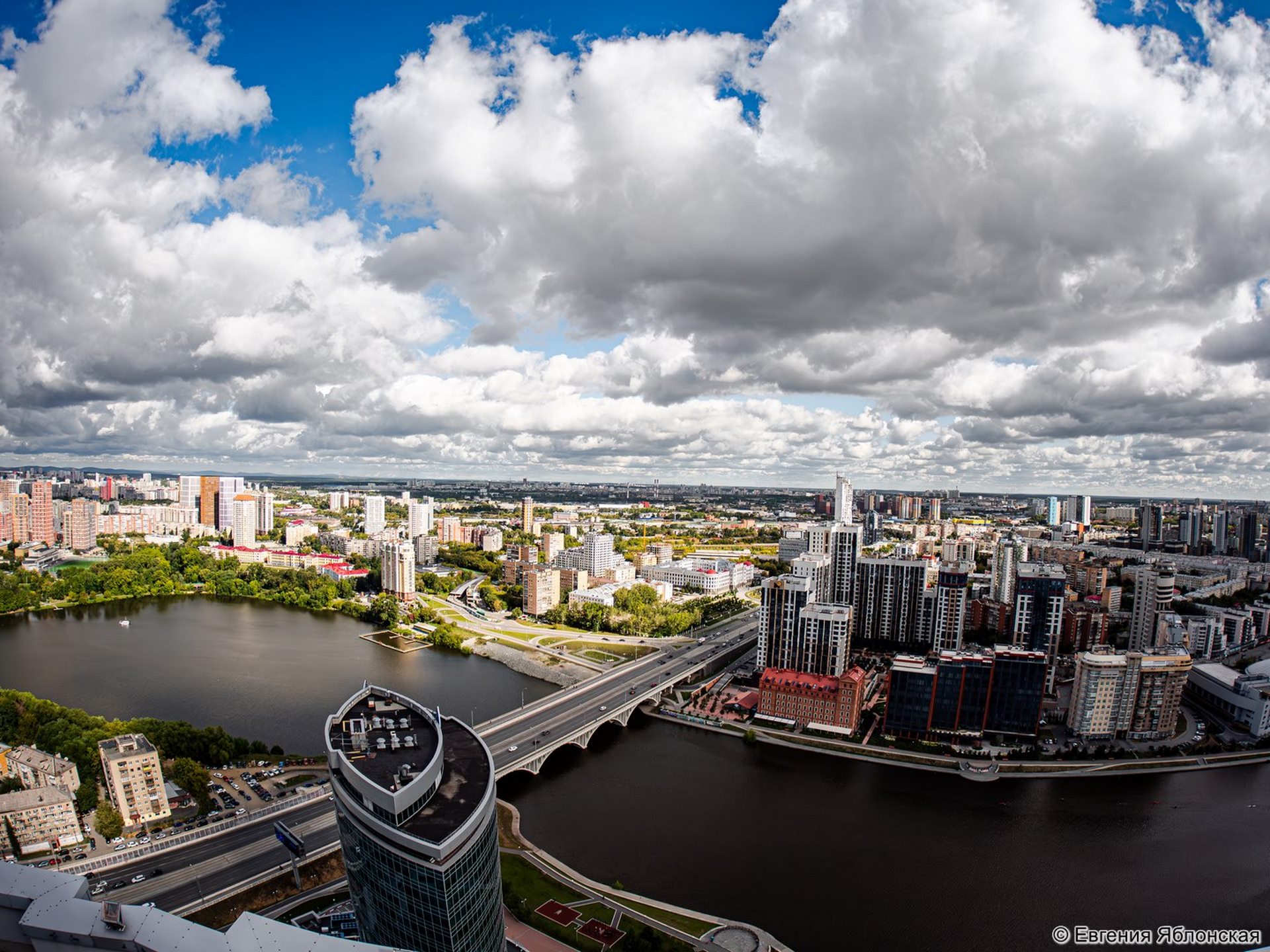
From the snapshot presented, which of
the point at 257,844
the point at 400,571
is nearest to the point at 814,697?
the point at 257,844

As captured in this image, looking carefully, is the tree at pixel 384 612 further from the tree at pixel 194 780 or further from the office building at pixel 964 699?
the office building at pixel 964 699

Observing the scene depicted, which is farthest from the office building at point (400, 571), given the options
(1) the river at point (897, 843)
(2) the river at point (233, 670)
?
(1) the river at point (897, 843)

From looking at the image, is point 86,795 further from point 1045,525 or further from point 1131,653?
point 1045,525

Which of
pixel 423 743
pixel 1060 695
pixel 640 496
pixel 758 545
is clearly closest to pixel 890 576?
pixel 1060 695

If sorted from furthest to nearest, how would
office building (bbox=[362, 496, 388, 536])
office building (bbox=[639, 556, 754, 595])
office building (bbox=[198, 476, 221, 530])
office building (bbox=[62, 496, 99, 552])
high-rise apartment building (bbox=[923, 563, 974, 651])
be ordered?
office building (bbox=[362, 496, 388, 536])
office building (bbox=[198, 476, 221, 530])
office building (bbox=[62, 496, 99, 552])
office building (bbox=[639, 556, 754, 595])
high-rise apartment building (bbox=[923, 563, 974, 651])

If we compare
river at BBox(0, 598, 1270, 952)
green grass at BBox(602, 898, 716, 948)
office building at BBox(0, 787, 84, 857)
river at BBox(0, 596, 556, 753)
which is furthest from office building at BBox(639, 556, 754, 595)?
office building at BBox(0, 787, 84, 857)

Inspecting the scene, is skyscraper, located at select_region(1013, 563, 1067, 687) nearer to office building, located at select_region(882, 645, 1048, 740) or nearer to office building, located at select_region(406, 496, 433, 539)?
office building, located at select_region(882, 645, 1048, 740)
